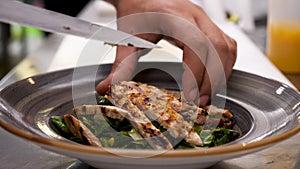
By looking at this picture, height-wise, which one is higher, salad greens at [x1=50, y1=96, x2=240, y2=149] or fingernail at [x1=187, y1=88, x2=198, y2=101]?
fingernail at [x1=187, y1=88, x2=198, y2=101]

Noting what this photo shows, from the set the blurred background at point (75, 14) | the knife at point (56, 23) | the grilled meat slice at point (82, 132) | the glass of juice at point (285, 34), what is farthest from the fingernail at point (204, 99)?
the blurred background at point (75, 14)

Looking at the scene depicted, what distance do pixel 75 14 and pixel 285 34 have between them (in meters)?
2.07

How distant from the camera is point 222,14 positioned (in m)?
2.47

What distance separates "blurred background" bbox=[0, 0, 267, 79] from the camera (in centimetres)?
235

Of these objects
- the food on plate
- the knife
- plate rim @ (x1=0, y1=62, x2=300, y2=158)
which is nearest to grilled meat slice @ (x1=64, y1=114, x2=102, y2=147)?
the food on plate

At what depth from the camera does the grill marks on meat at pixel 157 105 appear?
80 centimetres

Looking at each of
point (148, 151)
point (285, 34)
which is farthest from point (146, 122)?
point (285, 34)

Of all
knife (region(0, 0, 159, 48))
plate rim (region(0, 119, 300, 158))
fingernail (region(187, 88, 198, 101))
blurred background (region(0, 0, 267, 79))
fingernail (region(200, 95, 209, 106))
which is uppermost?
knife (region(0, 0, 159, 48))

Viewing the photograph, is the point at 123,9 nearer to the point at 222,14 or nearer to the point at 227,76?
the point at 227,76

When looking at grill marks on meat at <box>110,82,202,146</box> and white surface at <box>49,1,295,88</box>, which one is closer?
grill marks on meat at <box>110,82,202,146</box>

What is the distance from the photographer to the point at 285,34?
1674 mm

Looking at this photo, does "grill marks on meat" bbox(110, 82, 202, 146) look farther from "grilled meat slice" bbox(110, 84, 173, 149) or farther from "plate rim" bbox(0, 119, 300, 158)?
"plate rim" bbox(0, 119, 300, 158)

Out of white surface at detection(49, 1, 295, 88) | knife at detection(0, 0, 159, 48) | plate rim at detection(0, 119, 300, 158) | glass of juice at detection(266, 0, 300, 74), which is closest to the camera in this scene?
plate rim at detection(0, 119, 300, 158)

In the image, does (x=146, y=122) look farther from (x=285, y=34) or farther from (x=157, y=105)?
(x=285, y=34)
